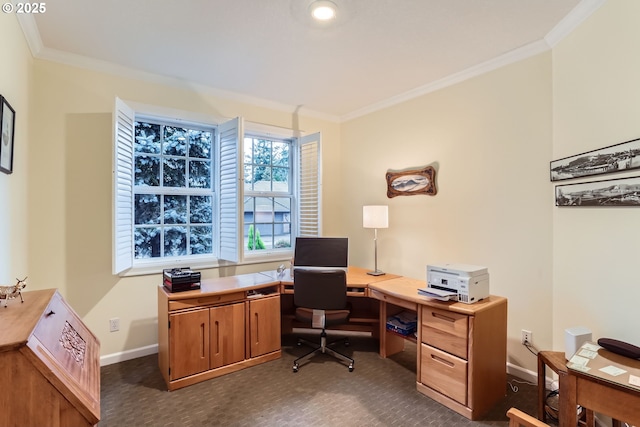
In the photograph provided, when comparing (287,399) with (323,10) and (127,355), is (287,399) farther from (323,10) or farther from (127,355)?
(323,10)

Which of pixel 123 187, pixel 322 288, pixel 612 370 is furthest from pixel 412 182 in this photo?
pixel 123 187

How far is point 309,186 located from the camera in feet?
13.0

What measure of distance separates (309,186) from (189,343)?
86.2 inches

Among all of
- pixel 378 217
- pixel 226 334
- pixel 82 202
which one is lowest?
pixel 226 334

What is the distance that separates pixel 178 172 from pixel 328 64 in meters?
1.90

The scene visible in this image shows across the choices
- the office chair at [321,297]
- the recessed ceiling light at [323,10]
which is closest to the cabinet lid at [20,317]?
the office chair at [321,297]

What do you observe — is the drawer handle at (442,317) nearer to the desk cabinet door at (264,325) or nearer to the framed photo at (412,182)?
the framed photo at (412,182)

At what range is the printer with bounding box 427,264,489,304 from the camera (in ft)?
7.38

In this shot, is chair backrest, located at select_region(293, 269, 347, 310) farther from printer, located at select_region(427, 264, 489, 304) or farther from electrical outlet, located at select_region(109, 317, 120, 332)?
electrical outlet, located at select_region(109, 317, 120, 332)

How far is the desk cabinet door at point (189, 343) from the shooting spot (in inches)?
96.8

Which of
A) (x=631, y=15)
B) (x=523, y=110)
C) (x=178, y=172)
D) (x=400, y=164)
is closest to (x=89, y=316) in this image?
(x=178, y=172)

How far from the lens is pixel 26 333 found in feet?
3.27

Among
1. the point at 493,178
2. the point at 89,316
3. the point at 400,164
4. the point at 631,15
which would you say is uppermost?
the point at 631,15

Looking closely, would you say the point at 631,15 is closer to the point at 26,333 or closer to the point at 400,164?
the point at 400,164
